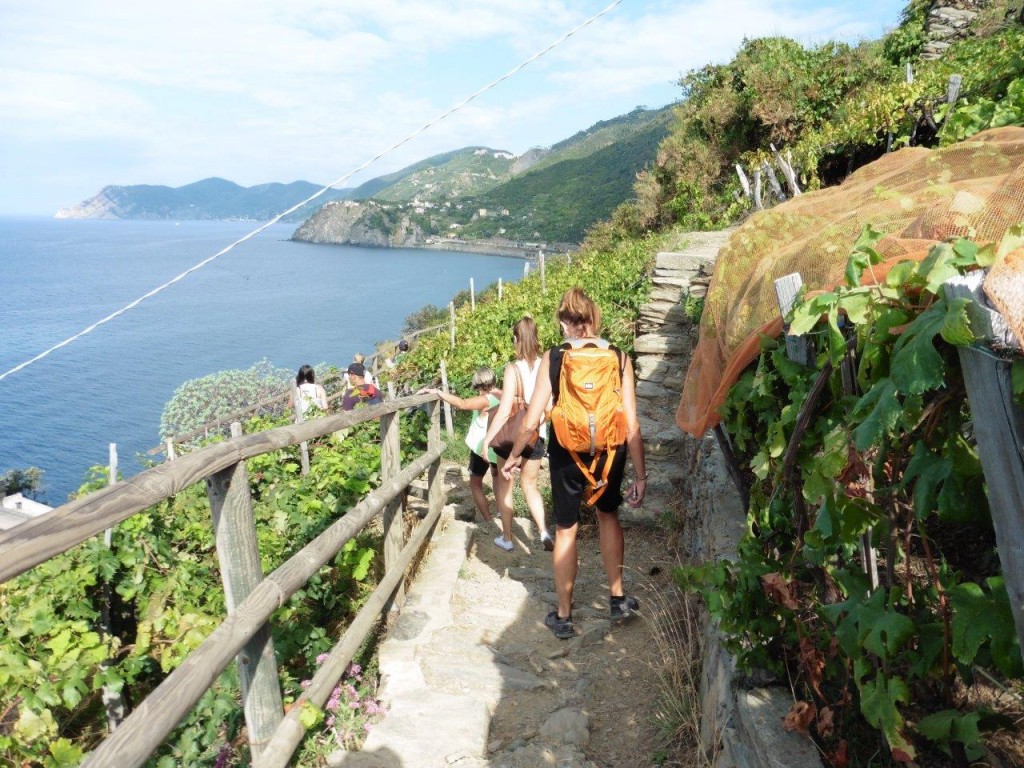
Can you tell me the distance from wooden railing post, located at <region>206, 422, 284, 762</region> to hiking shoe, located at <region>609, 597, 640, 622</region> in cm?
209

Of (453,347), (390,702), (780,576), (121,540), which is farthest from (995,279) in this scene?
(453,347)

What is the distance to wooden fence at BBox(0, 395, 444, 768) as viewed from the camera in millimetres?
1315

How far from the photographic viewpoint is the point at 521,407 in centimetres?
486

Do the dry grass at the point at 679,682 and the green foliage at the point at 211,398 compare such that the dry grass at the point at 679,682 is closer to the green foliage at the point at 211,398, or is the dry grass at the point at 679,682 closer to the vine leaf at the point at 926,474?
the vine leaf at the point at 926,474

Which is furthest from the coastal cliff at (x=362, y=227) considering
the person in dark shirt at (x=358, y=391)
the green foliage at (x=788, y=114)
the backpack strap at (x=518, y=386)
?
the backpack strap at (x=518, y=386)

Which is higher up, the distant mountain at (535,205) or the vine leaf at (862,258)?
the distant mountain at (535,205)

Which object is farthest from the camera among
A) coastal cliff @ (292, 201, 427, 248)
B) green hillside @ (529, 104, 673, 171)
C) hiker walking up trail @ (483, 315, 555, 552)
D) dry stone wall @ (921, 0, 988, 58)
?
coastal cliff @ (292, 201, 427, 248)

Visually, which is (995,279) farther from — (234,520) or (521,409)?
(521,409)

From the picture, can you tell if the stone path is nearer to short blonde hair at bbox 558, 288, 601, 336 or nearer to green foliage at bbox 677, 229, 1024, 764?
green foliage at bbox 677, 229, 1024, 764

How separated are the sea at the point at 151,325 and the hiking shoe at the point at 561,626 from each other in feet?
50.0

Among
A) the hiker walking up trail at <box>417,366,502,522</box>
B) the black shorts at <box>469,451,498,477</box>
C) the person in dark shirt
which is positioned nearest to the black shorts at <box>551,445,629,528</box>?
the hiker walking up trail at <box>417,366,502,522</box>

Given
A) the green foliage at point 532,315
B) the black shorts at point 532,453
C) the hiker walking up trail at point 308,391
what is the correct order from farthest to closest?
the green foliage at point 532,315 → the hiker walking up trail at point 308,391 → the black shorts at point 532,453

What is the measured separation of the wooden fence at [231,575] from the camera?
1315mm

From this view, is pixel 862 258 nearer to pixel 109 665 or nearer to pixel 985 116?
pixel 109 665
